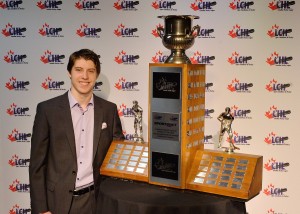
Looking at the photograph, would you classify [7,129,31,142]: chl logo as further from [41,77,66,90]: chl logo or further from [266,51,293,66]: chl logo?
[266,51,293,66]: chl logo

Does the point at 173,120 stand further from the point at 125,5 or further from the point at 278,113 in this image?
the point at 125,5

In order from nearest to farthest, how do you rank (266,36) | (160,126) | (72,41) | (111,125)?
(160,126) → (111,125) → (266,36) → (72,41)

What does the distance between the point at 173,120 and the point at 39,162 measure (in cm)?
85

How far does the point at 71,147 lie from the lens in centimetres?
235

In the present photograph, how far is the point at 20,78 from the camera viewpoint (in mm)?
3389

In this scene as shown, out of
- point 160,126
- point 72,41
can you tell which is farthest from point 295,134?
point 72,41

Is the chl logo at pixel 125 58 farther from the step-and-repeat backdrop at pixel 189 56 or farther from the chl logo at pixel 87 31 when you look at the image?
the chl logo at pixel 87 31

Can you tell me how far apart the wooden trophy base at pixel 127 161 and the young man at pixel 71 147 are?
0.24 feet

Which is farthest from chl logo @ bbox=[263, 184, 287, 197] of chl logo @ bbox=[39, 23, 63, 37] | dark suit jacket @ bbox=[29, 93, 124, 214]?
chl logo @ bbox=[39, 23, 63, 37]

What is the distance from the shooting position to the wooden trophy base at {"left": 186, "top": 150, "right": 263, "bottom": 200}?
2.01 metres

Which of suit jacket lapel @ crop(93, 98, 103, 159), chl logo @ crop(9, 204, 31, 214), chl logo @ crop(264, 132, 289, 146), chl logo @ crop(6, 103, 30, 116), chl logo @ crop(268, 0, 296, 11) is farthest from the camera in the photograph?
chl logo @ crop(9, 204, 31, 214)

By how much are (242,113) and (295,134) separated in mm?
430

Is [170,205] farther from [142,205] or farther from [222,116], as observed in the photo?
[222,116]

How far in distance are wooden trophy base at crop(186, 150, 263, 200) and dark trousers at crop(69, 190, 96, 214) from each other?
647 mm
